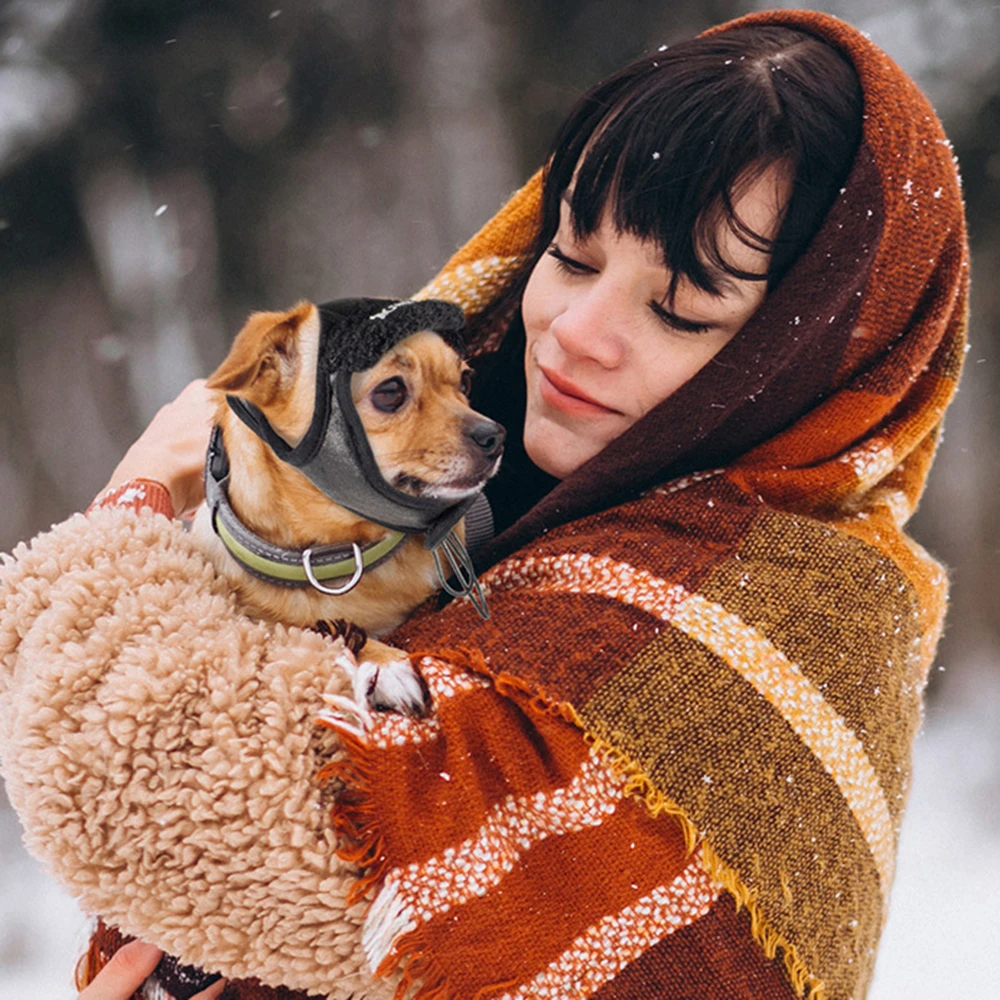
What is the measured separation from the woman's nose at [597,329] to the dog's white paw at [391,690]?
43cm

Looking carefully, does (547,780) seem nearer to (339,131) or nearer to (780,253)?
(780,253)

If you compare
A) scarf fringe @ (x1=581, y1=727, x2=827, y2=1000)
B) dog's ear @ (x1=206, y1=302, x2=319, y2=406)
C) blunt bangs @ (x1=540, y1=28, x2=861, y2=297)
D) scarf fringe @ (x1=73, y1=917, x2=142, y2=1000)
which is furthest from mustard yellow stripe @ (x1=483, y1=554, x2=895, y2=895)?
scarf fringe @ (x1=73, y1=917, x2=142, y2=1000)

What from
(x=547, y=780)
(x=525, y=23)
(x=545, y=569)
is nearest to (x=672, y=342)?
(x=545, y=569)

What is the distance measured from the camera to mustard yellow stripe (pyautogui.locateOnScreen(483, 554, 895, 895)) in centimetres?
83

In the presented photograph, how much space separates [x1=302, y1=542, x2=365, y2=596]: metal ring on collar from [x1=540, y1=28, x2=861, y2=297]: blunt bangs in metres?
0.50

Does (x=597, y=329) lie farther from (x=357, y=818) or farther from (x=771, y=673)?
A: (x=357, y=818)

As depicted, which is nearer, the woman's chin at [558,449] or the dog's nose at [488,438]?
the woman's chin at [558,449]

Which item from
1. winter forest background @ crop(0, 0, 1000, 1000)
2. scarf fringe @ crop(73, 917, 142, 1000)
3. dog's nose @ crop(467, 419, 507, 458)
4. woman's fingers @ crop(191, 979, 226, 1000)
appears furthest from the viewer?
winter forest background @ crop(0, 0, 1000, 1000)

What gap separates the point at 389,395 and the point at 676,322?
393mm

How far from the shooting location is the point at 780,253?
99 centimetres

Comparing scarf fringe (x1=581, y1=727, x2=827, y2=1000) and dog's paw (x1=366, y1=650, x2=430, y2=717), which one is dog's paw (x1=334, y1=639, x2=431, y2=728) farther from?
scarf fringe (x1=581, y1=727, x2=827, y2=1000)

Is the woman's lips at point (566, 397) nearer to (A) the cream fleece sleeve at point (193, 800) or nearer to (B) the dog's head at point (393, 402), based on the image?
(B) the dog's head at point (393, 402)

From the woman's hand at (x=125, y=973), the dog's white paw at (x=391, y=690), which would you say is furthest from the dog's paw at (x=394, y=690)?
the woman's hand at (x=125, y=973)

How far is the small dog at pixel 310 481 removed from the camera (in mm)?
1154
